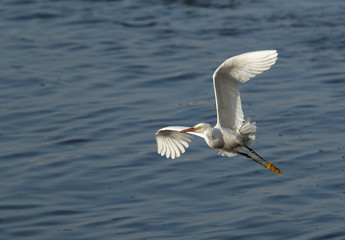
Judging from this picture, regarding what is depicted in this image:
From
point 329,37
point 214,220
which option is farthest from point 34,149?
point 329,37

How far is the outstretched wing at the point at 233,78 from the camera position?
9.01m

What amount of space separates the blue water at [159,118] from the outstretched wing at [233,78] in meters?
2.42

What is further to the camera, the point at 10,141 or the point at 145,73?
the point at 145,73

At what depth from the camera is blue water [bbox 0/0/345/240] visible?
40.2ft

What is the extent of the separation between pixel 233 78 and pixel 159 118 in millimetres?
6687

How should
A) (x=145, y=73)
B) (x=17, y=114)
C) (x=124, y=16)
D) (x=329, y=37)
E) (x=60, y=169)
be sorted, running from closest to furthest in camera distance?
(x=60, y=169)
(x=17, y=114)
(x=145, y=73)
(x=329, y=37)
(x=124, y=16)

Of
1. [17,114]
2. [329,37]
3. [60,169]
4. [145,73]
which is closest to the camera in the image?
[60,169]

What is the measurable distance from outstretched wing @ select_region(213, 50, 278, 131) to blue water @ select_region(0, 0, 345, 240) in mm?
2418

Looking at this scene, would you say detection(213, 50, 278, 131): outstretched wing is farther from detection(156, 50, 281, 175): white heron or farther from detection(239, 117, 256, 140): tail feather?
detection(239, 117, 256, 140): tail feather

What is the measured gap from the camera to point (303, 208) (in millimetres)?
12328

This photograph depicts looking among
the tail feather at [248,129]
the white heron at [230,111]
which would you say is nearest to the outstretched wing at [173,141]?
the white heron at [230,111]

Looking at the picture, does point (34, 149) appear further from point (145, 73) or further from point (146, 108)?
point (145, 73)

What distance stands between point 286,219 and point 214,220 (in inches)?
41.8

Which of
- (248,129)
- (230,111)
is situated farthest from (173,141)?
(248,129)
